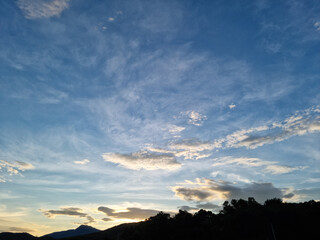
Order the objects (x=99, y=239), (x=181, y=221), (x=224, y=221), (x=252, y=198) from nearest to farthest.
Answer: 1. (x=224, y=221)
2. (x=181, y=221)
3. (x=252, y=198)
4. (x=99, y=239)

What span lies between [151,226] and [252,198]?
200ft

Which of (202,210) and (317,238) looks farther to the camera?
(202,210)

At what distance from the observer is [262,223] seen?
8025 cm

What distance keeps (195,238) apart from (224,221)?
526 inches

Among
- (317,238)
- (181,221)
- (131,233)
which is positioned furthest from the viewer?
(131,233)

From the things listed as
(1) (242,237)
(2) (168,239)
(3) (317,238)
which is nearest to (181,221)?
(2) (168,239)

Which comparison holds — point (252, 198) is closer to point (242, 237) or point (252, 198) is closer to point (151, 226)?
point (242, 237)

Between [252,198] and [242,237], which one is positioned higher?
[252,198]

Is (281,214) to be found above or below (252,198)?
below

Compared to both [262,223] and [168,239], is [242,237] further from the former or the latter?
[168,239]

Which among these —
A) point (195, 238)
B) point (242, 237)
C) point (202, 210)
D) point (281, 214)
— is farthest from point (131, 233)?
point (281, 214)

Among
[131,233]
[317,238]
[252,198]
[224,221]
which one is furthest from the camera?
[252,198]

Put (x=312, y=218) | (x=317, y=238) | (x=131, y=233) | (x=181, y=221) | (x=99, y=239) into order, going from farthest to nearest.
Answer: (x=99, y=239), (x=131, y=233), (x=181, y=221), (x=312, y=218), (x=317, y=238)

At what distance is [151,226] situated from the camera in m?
98.3
